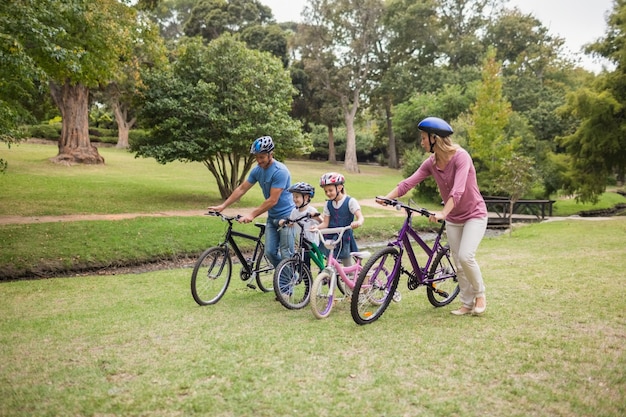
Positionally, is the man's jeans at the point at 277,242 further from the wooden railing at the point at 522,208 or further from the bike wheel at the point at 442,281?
the wooden railing at the point at 522,208

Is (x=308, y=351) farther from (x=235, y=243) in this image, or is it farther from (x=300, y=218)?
(x=235, y=243)

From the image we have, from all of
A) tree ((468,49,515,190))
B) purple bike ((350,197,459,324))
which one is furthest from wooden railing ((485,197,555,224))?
purple bike ((350,197,459,324))

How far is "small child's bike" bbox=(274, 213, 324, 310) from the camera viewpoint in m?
6.21

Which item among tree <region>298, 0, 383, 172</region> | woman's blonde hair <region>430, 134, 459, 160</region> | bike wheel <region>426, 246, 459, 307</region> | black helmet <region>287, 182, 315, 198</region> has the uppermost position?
tree <region>298, 0, 383, 172</region>

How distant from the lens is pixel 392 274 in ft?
18.3

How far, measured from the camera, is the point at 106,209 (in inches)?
653

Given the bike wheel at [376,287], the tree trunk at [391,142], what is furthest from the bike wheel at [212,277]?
the tree trunk at [391,142]

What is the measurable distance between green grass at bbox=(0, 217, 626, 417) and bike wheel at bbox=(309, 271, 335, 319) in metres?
0.15

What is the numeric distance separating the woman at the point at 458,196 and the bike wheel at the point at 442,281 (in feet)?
0.99

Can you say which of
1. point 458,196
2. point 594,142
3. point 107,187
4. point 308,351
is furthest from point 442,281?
point 594,142

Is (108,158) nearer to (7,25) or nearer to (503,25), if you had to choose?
(7,25)

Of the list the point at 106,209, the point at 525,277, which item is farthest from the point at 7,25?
the point at 525,277

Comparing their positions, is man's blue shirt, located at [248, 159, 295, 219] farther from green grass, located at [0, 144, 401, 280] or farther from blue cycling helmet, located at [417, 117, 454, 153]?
green grass, located at [0, 144, 401, 280]

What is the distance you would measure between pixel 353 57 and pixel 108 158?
930 inches
